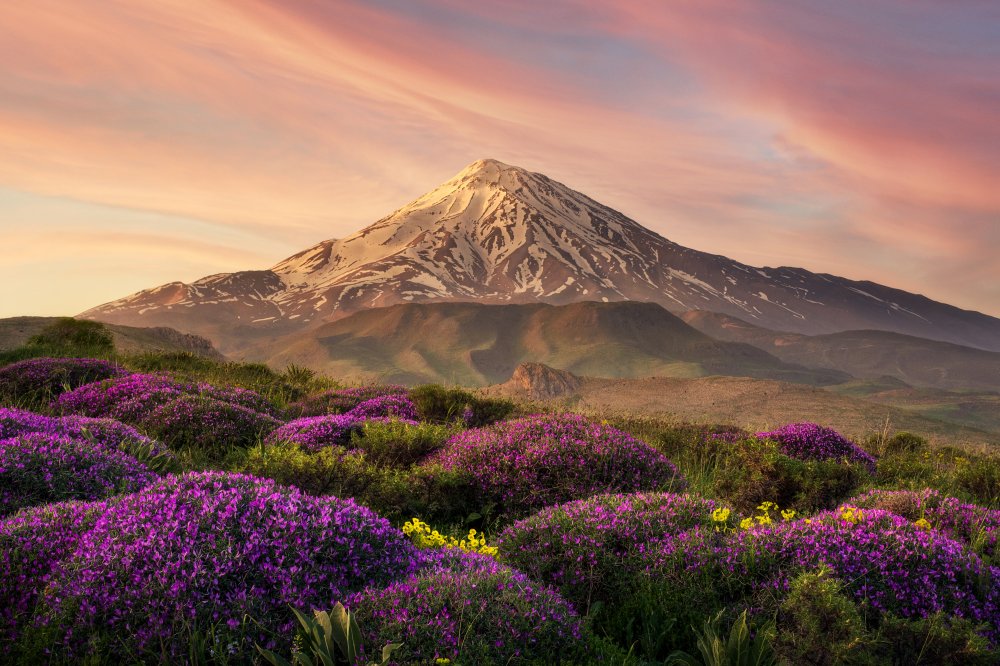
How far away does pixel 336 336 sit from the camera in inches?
5659

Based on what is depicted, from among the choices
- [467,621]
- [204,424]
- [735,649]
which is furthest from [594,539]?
[204,424]

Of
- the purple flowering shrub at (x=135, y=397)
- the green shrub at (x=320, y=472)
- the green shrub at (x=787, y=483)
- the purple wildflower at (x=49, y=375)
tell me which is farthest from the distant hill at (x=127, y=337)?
the green shrub at (x=787, y=483)

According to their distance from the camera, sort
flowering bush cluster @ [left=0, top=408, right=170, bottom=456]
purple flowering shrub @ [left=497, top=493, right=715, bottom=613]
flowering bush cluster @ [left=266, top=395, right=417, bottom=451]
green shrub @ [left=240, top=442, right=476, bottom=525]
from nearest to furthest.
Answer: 1. purple flowering shrub @ [left=497, top=493, right=715, bottom=613]
2. flowering bush cluster @ [left=0, top=408, right=170, bottom=456]
3. green shrub @ [left=240, top=442, right=476, bottom=525]
4. flowering bush cluster @ [left=266, top=395, right=417, bottom=451]

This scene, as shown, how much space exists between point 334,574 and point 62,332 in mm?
21654

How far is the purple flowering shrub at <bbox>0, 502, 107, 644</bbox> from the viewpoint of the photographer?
3.99 metres

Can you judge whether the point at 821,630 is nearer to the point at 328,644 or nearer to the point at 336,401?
the point at 328,644

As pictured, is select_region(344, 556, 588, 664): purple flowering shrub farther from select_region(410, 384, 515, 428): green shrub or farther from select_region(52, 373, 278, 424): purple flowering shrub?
select_region(410, 384, 515, 428): green shrub

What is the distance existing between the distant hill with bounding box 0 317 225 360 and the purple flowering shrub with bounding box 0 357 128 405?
7550mm

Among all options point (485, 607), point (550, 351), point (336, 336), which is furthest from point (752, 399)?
point (336, 336)

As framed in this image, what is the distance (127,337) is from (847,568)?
30275 mm

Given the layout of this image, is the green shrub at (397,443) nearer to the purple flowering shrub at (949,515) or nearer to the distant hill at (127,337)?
the purple flowering shrub at (949,515)

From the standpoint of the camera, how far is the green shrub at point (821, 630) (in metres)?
3.94

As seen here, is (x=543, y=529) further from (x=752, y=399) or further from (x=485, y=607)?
(x=752, y=399)

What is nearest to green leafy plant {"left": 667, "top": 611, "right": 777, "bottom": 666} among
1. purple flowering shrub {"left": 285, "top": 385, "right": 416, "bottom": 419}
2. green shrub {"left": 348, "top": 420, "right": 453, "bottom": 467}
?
green shrub {"left": 348, "top": 420, "right": 453, "bottom": 467}
